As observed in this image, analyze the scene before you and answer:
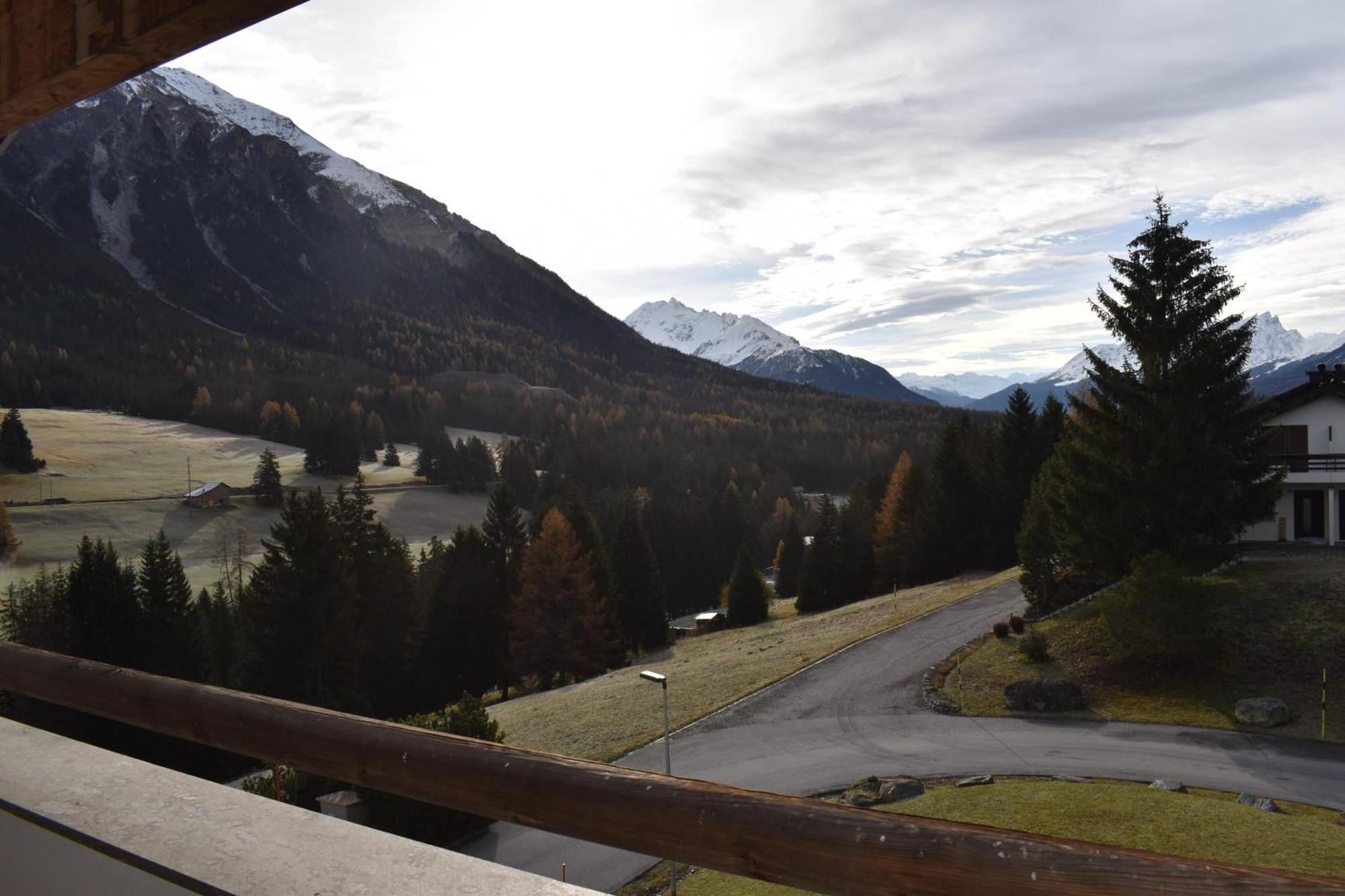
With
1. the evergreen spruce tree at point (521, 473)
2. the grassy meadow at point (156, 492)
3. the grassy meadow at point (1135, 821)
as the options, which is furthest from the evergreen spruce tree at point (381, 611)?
the evergreen spruce tree at point (521, 473)

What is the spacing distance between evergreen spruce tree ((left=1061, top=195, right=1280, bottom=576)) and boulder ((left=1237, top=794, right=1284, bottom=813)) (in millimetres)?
9261

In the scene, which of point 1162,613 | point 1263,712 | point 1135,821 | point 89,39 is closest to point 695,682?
point 1162,613

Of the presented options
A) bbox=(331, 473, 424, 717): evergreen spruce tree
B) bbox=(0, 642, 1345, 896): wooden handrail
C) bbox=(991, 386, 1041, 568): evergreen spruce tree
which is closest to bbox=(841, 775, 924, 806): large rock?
bbox=(0, 642, 1345, 896): wooden handrail

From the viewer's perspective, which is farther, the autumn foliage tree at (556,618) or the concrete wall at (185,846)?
the autumn foliage tree at (556,618)

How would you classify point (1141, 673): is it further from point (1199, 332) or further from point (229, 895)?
point (229, 895)

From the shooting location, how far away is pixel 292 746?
2.31 meters

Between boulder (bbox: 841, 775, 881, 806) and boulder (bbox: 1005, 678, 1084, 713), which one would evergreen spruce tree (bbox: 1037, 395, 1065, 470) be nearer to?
boulder (bbox: 1005, 678, 1084, 713)

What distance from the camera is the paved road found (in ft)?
54.5

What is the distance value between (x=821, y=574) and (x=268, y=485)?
6169 centimetres

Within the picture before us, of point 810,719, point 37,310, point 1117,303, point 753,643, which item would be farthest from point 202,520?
Result: point 37,310

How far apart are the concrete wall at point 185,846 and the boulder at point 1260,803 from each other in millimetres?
17750

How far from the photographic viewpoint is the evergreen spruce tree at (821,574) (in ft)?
182

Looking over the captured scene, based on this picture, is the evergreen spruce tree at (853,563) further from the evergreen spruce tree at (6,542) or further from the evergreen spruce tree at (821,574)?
the evergreen spruce tree at (6,542)

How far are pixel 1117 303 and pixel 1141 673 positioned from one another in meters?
10.4
